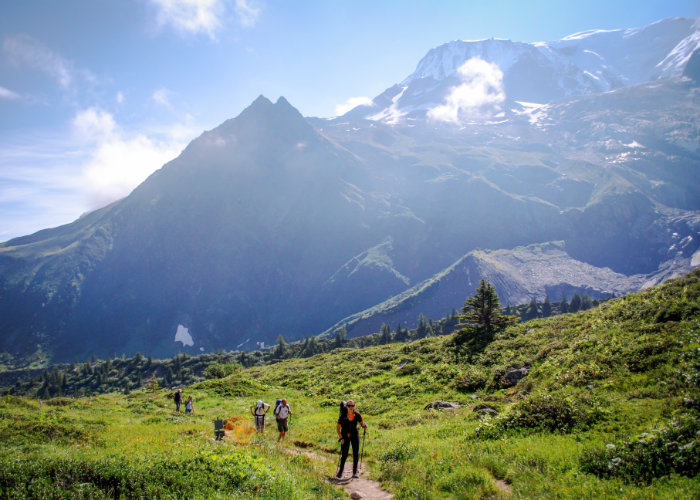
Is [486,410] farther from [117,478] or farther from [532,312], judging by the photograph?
[532,312]

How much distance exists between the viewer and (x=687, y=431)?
326 inches

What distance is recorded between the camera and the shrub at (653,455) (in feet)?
25.3

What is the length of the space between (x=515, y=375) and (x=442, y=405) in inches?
208

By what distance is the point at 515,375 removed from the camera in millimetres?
22938

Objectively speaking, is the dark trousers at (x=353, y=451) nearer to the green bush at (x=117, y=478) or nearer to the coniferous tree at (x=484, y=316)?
the green bush at (x=117, y=478)

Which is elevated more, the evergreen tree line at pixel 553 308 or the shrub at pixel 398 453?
the evergreen tree line at pixel 553 308

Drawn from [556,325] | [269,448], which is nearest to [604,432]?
[269,448]

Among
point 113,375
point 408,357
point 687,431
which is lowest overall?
point 113,375

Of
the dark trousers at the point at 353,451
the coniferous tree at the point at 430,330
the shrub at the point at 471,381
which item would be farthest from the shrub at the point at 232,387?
the coniferous tree at the point at 430,330

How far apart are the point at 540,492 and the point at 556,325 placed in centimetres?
2582

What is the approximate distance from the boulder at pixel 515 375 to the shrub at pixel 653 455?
45.8ft

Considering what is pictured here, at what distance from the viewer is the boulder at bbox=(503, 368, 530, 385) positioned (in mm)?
22492

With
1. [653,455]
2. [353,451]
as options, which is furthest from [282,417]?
[653,455]

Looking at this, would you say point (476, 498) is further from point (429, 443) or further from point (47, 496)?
point (47, 496)
